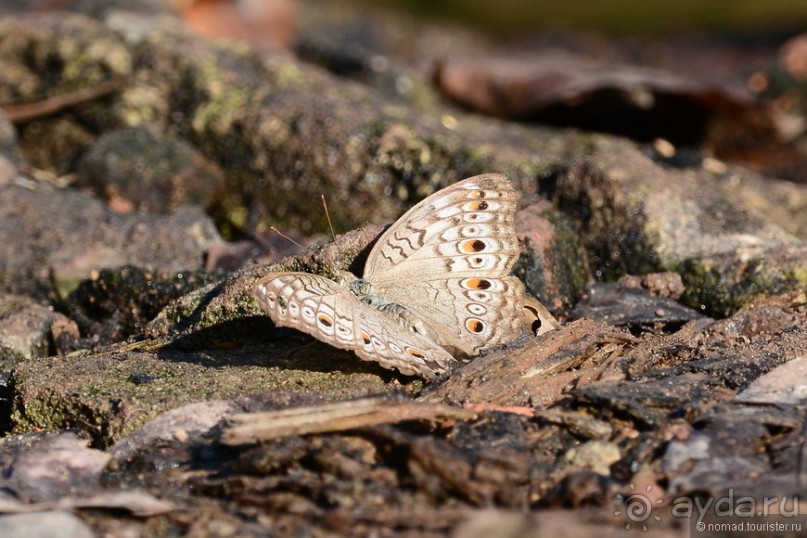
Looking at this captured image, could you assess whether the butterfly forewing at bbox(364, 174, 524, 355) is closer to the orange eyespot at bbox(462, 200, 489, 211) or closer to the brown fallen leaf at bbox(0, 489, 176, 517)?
the orange eyespot at bbox(462, 200, 489, 211)

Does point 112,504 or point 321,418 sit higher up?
point 321,418

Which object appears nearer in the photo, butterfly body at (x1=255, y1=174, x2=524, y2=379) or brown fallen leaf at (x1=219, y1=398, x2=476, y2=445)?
brown fallen leaf at (x1=219, y1=398, x2=476, y2=445)

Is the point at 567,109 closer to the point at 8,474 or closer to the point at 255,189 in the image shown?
the point at 255,189

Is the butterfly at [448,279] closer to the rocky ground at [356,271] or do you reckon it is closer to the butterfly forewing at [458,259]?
the butterfly forewing at [458,259]

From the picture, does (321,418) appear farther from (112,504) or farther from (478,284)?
(478,284)

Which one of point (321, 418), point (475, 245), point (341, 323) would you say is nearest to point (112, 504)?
point (321, 418)

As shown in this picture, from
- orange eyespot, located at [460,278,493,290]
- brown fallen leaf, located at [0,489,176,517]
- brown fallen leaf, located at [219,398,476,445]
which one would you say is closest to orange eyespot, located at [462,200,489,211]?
orange eyespot, located at [460,278,493,290]

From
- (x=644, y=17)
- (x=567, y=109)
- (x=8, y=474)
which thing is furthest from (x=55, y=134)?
(x=644, y=17)
